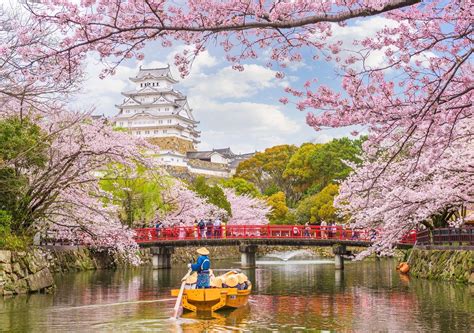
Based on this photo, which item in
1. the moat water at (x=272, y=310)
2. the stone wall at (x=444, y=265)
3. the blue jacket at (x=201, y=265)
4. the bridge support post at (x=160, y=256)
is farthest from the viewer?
the bridge support post at (x=160, y=256)

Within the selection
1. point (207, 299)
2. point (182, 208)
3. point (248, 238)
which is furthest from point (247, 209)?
point (207, 299)

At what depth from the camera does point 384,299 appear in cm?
1684

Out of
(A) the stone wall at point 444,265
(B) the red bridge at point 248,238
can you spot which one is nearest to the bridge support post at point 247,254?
(B) the red bridge at point 248,238

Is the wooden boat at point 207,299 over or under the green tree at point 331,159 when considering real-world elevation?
under

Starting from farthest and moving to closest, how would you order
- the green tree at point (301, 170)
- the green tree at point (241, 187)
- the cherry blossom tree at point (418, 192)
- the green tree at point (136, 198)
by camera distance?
the green tree at point (301, 170) → the green tree at point (241, 187) → the green tree at point (136, 198) → the cherry blossom tree at point (418, 192)

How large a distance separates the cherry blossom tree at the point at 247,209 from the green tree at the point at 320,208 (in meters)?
3.17

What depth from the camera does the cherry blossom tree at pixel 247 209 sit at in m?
48.8

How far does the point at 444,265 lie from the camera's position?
21.7 meters

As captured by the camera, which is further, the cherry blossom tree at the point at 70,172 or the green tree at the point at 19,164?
the cherry blossom tree at the point at 70,172

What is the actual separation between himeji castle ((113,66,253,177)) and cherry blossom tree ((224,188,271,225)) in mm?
23414

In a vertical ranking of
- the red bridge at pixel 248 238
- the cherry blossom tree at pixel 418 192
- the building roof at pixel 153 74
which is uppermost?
the building roof at pixel 153 74

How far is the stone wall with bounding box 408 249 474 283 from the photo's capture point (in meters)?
19.5

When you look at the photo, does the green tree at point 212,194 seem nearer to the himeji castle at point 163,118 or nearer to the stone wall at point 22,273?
the stone wall at point 22,273

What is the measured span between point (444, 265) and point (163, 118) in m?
61.5
